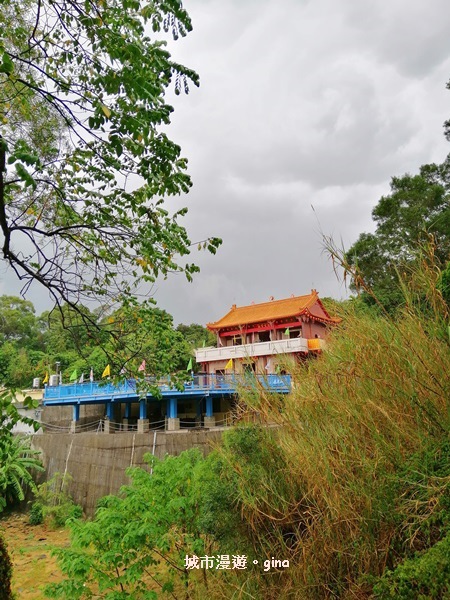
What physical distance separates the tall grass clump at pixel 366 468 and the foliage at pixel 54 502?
25.5ft

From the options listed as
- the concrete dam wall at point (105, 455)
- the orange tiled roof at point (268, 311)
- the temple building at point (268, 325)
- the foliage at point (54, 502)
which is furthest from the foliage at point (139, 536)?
the orange tiled roof at point (268, 311)

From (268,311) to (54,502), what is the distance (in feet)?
43.8

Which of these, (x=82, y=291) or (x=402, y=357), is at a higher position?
(x=82, y=291)

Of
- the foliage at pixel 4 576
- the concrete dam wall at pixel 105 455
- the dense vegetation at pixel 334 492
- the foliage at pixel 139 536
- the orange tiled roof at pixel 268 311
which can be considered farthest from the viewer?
the orange tiled roof at pixel 268 311

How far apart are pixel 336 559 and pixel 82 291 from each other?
7.71ft

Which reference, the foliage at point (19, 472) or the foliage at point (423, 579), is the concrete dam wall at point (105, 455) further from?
the foliage at point (423, 579)

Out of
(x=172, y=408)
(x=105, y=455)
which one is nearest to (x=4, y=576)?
(x=105, y=455)

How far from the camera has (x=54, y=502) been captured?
998cm

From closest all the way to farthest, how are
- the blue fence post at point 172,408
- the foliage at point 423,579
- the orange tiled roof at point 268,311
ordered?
the foliage at point 423,579, the blue fence post at point 172,408, the orange tiled roof at point 268,311

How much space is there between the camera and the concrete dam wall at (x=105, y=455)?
9.10 metres

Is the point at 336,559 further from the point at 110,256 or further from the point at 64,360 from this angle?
the point at 64,360

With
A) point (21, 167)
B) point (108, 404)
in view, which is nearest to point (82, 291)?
point (21, 167)

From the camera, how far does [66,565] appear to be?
3311 mm

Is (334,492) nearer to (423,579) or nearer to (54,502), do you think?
(423,579)
